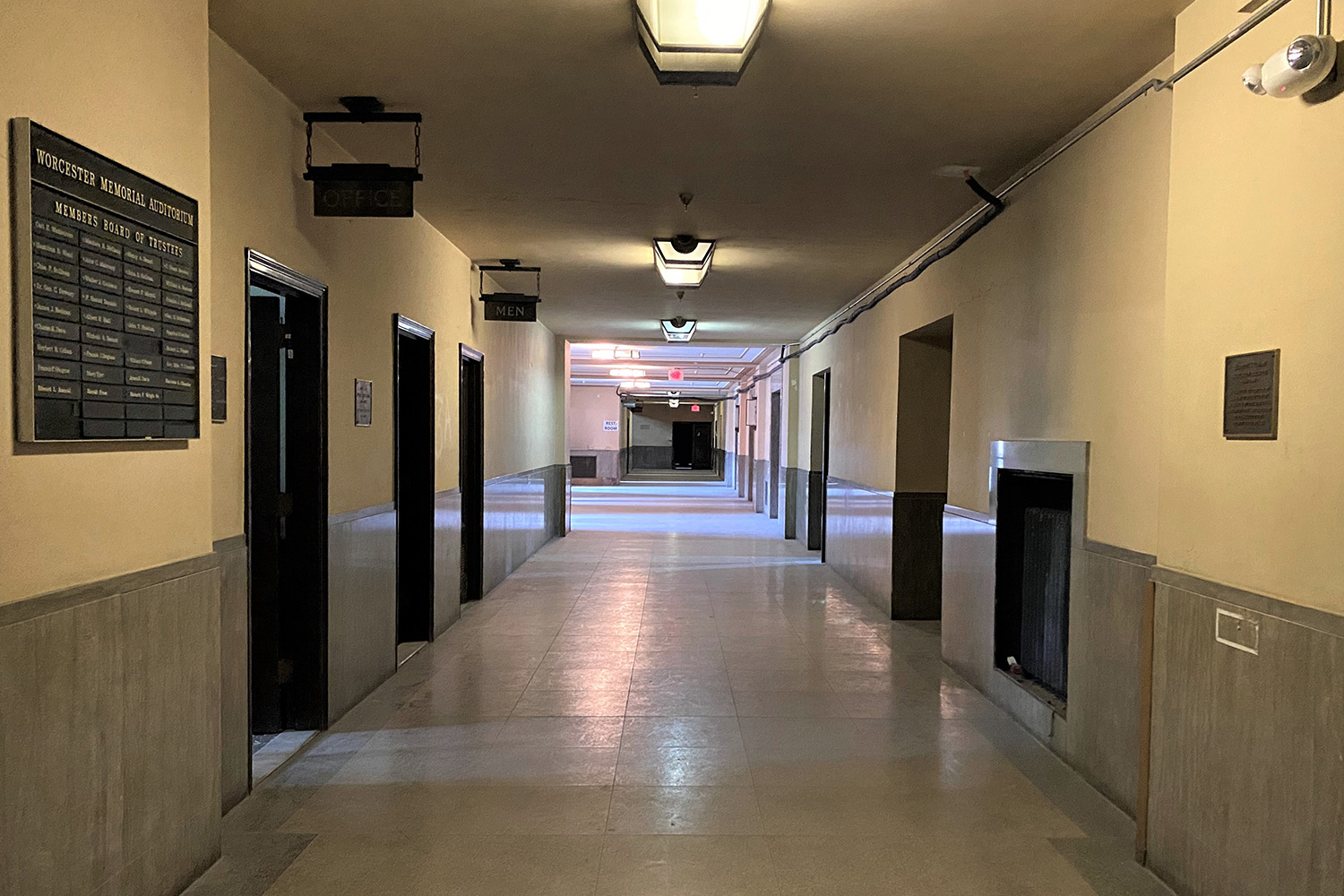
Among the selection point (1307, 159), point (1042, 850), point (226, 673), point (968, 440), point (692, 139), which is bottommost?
point (1042, 850)

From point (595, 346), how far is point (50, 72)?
12.8 metres

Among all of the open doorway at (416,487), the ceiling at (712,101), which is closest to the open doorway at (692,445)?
the open doorway at (416,487)

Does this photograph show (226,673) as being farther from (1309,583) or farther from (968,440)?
(968,440)

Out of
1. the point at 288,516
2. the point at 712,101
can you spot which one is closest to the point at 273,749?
the point at 288,516

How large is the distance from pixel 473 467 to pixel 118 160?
4972mm

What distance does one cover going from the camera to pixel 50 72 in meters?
1.97

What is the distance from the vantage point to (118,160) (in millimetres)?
2203

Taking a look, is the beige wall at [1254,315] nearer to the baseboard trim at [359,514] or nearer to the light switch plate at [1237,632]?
the light switch plate at [1237,632]

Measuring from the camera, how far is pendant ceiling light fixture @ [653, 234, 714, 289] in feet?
18.3

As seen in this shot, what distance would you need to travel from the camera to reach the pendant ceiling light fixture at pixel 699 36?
7.75 ft

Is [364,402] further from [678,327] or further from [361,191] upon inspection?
[678,327]

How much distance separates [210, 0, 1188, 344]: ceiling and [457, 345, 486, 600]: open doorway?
1.59 metres

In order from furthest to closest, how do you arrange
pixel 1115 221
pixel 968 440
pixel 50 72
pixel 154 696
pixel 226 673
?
pixel 968 440 → pixel 1115 221 → pixel 226 673 → pixel 154 696 → pixel 50 72

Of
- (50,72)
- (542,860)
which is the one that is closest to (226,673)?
(542,860)
